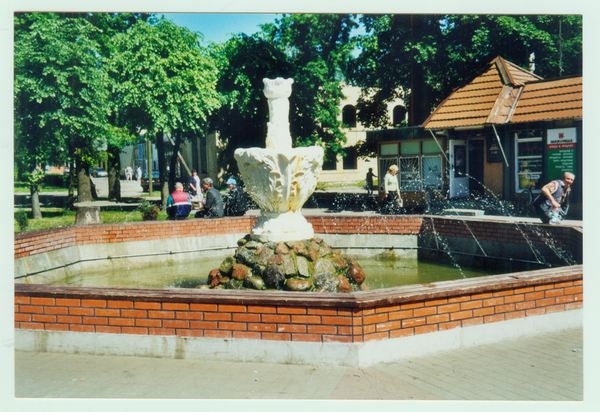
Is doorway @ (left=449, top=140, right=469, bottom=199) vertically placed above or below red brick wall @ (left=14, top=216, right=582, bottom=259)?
above

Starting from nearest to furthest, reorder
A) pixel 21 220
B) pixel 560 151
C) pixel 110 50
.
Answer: pixel 21 220, pixel 560 151, pixel 110 50

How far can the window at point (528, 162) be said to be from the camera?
607 inches

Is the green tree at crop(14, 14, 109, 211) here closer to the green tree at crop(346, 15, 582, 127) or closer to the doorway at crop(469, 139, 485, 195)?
the green tree at crop(346, 15, 582, 127)

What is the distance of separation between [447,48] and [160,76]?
10.1m

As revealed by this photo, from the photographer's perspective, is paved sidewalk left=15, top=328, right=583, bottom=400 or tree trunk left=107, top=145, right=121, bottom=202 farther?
tree trunk left=107, top=145, right=121, bottom=202

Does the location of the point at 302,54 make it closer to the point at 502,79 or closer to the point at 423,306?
the point at 502,79

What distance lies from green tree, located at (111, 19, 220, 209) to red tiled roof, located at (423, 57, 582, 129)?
8.37m

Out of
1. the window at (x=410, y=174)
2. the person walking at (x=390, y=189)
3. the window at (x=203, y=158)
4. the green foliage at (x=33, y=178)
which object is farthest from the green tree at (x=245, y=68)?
the window at (x=203, y=158)

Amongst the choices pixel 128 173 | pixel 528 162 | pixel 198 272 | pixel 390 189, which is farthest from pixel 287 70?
pixel 128 173

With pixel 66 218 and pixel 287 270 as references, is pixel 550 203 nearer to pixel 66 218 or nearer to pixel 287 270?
pixel 287 270

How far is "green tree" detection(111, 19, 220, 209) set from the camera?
60.0 ft

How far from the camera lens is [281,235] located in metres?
7.15

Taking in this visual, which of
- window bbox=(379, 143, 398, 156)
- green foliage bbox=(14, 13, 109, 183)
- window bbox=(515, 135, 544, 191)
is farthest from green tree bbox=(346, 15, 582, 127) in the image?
green foliage bbox=(14, 13, 109, 183)

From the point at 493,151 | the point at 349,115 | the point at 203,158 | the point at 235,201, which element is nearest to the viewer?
the point at 235,201
